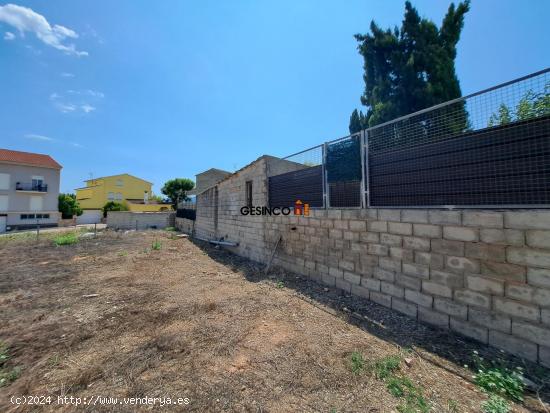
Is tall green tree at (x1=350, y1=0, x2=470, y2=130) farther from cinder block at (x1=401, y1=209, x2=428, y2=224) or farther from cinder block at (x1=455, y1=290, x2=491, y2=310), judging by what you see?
cinder block at (x1=455, y1=290, x2=491, y2=310)

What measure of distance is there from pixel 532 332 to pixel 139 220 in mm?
27062

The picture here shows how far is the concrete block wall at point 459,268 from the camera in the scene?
2.48 metres

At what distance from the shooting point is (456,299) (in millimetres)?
3082

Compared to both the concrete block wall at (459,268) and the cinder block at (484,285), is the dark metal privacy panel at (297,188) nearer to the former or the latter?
the concrete block wall at (459,268)

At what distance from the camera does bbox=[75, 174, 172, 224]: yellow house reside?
36719 mm

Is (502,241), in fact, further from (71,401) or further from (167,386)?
(71,401)

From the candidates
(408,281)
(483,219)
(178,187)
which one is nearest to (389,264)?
(408,281)

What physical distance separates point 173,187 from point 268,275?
3481 centimetres

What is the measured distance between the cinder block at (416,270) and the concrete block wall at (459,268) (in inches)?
0.6

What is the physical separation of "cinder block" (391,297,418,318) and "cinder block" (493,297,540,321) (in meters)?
1.03

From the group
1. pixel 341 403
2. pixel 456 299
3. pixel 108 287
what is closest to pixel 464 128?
pixel 456 299

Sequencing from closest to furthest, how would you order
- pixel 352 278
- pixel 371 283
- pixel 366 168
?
1. pixel 371 283
2. pixel 366 168
3. pixel 352 278

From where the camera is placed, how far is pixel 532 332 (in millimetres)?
2475

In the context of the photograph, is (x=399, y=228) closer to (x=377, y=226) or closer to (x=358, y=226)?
(x=377, y=226)
